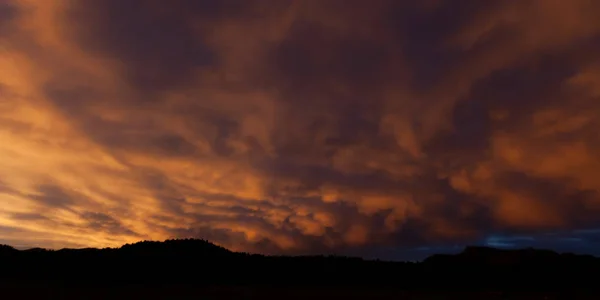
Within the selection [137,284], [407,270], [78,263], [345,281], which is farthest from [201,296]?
[407,270]

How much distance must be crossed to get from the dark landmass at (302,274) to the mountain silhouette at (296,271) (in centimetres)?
10

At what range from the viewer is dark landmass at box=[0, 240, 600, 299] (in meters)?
39.9

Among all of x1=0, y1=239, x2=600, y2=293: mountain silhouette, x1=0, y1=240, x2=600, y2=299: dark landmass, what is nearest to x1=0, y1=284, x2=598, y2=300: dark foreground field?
x1=0, y1=240, x2=600, y2=299: dark landmass

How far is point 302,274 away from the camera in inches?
2082

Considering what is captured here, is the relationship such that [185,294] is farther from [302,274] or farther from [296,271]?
[296,271]

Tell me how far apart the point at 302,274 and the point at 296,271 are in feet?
3.93

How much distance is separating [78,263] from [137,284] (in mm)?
13514

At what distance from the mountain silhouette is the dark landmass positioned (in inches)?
3.9

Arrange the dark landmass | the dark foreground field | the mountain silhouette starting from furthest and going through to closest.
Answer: the mountain silhouette
the dark landmass
the dark foreground field

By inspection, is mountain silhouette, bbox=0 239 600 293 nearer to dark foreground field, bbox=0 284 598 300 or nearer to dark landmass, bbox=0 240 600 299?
dark landmass, bbox=0 240 600 299

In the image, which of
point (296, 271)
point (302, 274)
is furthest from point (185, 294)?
point (296, 271)

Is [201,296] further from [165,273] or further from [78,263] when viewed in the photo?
[78,263]

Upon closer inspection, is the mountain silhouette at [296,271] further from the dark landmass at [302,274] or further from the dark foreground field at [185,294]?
the dark foreground field at [185,294]

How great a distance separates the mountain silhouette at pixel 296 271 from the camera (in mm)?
47219
